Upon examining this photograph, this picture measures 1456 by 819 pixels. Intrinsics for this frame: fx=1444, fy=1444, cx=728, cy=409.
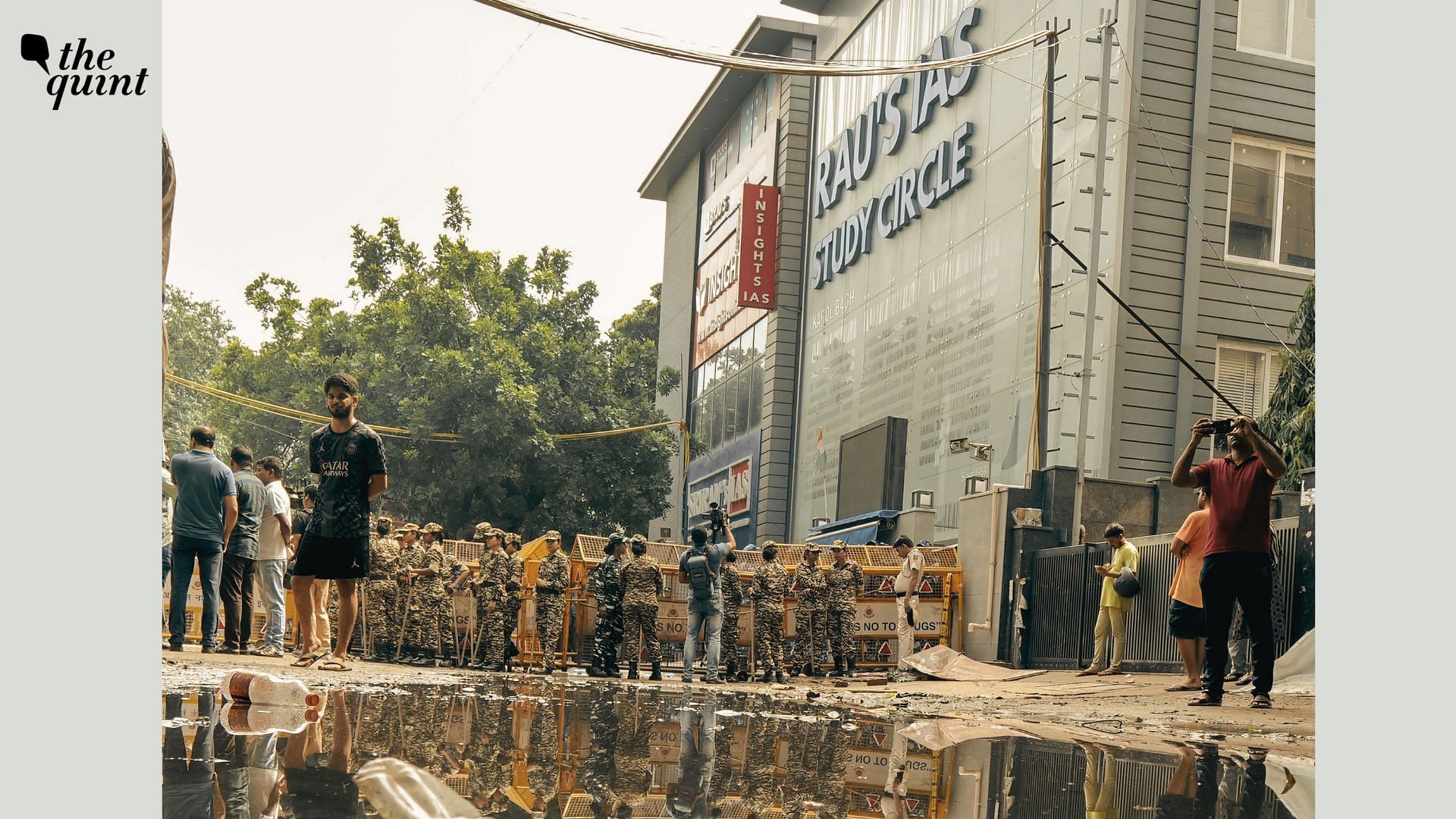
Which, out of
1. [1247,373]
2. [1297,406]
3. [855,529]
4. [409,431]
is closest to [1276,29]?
[1247,373]

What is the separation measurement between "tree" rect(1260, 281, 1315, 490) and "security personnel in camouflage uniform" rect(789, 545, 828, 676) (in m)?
A: 5.92

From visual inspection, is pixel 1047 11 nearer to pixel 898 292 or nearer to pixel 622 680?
pixel 898 292

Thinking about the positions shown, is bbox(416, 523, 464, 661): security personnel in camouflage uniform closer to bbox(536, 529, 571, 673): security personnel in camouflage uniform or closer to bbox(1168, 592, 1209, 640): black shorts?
bbox(536, 529, 571, 673): security personnel in camouflage uniform

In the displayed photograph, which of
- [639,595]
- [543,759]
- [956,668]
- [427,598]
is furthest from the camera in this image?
[427,598]

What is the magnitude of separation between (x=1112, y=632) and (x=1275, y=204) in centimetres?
974

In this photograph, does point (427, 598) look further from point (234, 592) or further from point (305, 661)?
point (305, 661)

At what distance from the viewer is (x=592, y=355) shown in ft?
135

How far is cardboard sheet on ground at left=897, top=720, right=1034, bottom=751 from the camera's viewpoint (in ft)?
25.2

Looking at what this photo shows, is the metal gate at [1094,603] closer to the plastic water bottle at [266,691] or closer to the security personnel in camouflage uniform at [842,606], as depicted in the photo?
the security personnel in camouflage uniform at [842,606]

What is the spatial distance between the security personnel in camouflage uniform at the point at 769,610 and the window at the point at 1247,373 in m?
9.16

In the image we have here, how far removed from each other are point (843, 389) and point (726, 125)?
16.1m

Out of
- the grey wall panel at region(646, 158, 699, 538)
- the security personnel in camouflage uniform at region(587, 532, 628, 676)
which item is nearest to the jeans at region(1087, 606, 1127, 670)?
the security personnel in camouflage uniform at region(587, 532, 628, 676)

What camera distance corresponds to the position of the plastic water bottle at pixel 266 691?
7.72m

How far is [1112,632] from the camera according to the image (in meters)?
16.5
